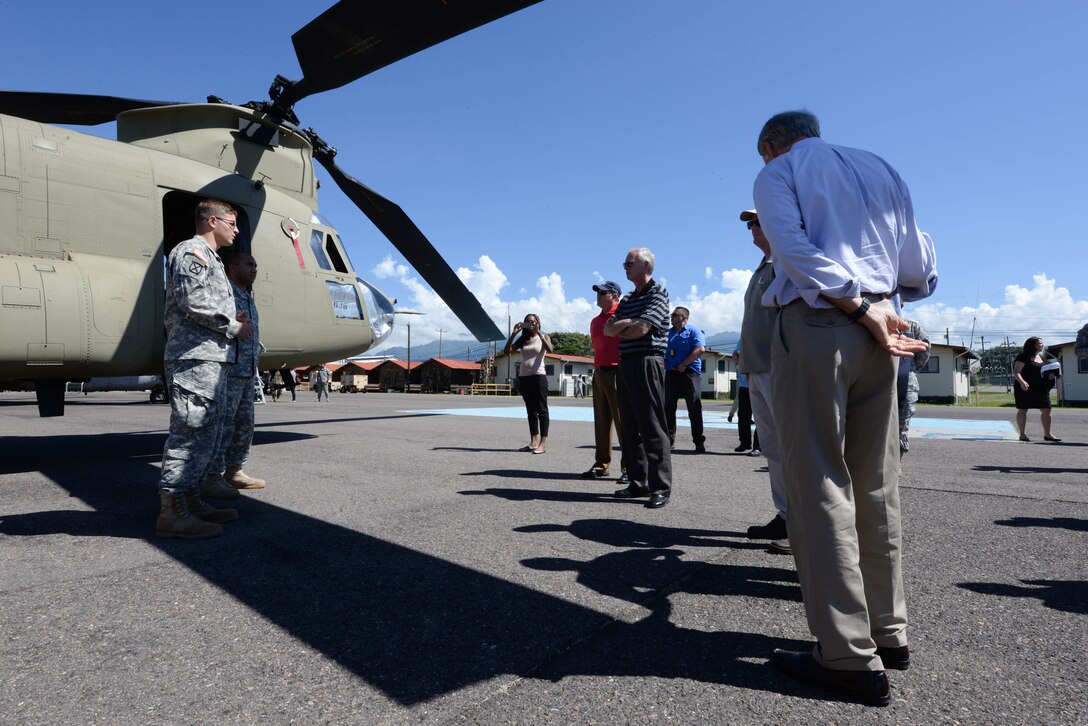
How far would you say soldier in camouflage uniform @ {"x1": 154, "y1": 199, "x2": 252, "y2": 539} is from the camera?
316 centimetres

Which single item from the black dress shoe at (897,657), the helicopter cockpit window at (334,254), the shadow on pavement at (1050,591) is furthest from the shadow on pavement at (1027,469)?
the helicopter cockpit window at (334,254)

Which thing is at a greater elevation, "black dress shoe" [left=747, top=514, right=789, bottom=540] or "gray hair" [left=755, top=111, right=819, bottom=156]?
"gray hair" [left=755, top=111, right=819, bottom=156]

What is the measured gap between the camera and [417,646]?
73.5 inches

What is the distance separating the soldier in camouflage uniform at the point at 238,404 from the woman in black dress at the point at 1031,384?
424 inches

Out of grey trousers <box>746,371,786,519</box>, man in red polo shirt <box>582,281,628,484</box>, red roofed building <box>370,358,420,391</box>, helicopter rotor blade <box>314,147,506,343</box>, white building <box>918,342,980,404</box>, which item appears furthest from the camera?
red roofed building <box>370,358,420,391</box>

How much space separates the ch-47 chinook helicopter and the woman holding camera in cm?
211

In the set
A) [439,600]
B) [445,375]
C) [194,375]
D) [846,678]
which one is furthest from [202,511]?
[445,375]

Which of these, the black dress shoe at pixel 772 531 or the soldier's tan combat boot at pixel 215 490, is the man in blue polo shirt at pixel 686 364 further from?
the soldier's tan combat boot at pixel 215 490

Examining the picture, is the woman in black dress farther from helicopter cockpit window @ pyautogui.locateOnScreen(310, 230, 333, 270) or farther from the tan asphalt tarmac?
helicopter cockpit window @ pyautogui.locateOnScreen(310, 230, 333, 270)

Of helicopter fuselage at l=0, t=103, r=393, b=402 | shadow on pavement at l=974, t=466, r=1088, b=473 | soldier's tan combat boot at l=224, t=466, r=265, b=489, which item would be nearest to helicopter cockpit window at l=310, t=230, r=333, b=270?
helicopter fuselage at l=0, t=103, r=393, b=402

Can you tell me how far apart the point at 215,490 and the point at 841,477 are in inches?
155

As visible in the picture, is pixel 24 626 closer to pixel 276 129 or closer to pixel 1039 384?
pixel 276 129

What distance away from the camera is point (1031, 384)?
9367mm

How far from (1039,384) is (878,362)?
1025 centimetres
